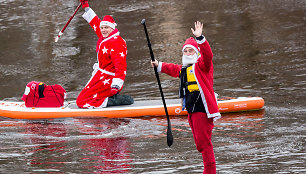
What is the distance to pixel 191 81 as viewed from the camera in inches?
249

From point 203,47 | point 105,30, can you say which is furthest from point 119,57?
point 203,47

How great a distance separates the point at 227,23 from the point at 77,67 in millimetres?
6215

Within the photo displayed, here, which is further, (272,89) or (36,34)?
(36,34)

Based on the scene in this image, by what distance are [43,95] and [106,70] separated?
123cm

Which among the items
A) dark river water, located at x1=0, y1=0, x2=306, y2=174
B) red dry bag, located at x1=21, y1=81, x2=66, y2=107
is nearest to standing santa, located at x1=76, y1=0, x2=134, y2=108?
red dry bag, located at x1=21, y1=81, x2=66, y2=107

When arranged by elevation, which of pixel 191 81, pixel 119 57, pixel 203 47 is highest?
pixel 203 47

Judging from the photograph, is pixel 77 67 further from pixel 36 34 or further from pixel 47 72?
pixel 36 34

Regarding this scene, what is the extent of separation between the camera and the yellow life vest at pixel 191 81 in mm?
6320

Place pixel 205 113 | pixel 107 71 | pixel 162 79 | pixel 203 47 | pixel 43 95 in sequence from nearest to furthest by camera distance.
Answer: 1. pixel 203 47
2. pixel 205 113
3. pixel 107 71
4. pixel 43 95
5. pixel 162 79

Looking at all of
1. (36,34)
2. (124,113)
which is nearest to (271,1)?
(36,34)

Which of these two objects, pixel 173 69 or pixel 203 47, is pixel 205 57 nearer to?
pixel 203 47

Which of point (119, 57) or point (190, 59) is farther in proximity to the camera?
point (119, 57)

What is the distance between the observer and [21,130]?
30.2ft

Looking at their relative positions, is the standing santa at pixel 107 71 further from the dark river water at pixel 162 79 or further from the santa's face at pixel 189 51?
the santa's face at pixel 189 51
